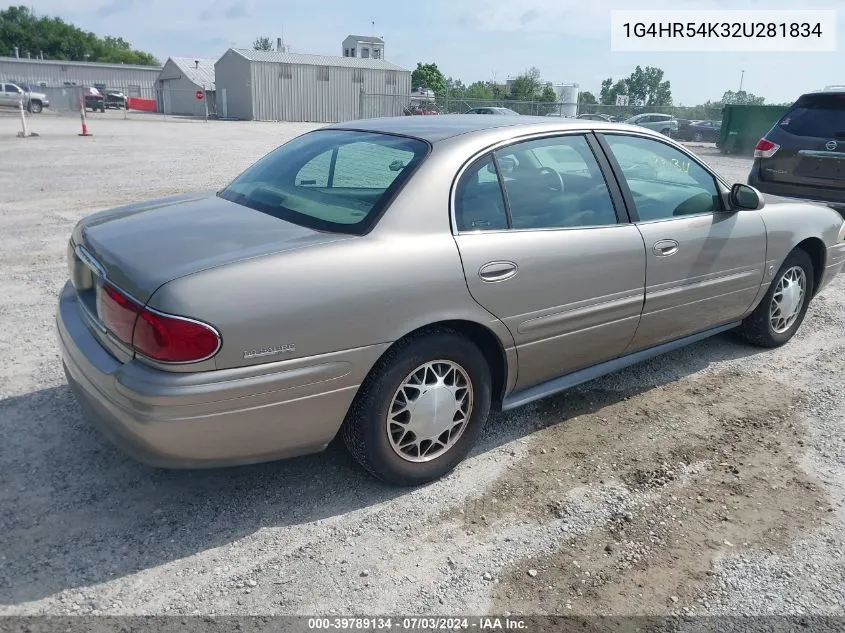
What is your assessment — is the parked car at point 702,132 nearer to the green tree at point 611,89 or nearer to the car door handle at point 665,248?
the car door handle at point 665,248

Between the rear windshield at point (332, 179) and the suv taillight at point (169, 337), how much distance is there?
76 cm

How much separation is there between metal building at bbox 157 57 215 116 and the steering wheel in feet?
166

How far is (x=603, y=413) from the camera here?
4.00m

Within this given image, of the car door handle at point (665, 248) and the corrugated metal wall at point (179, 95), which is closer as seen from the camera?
the car door handle at point (665, 248)

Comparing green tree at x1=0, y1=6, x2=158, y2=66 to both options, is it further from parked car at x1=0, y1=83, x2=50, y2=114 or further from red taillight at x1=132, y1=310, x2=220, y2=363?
red taillight at x1=132, y1=310, x2=220, y2=363

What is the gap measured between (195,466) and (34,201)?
8898 mm

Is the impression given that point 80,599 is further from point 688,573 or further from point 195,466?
point 688,573

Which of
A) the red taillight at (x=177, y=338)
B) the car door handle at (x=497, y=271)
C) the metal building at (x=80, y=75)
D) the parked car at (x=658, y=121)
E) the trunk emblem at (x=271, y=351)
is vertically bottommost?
the trunk emblem at (x=271, y=351)

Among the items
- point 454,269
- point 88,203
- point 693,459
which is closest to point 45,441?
point 454,269

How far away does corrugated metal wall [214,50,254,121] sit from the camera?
43812 mm

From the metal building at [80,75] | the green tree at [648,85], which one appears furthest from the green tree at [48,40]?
the green tree at [648,85]

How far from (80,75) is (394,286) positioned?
69595mm

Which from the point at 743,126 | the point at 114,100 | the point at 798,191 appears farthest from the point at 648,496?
the point at 114,100

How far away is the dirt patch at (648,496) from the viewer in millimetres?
2623
